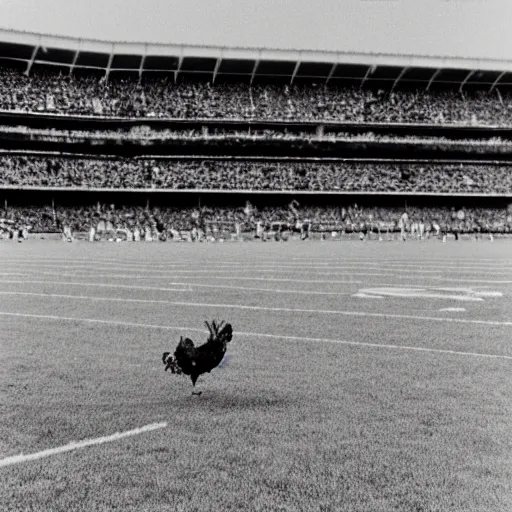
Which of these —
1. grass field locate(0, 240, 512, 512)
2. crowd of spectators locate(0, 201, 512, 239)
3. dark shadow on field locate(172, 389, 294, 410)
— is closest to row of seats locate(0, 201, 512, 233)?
crowd of spectators locate(0, 201, 512, 239)

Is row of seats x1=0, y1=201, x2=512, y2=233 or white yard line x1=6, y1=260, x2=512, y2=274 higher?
row of seats x1=0, y1=201, x2=512, y2=233

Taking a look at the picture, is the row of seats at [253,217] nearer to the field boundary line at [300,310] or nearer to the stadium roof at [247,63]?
the stadium roof at [247,63]

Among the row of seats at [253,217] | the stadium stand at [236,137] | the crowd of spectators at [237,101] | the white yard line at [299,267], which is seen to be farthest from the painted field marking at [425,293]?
the crowd of spectators at [237,101]

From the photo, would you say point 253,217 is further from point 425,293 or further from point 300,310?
point 300,310

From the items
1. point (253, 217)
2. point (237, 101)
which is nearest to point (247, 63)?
point (237, 101)

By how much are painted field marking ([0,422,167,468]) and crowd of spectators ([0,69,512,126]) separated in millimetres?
46245

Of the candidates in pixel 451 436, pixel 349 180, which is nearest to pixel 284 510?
pixel 451 436

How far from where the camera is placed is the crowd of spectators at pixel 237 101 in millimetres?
49406

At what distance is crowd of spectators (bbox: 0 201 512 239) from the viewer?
46312 millimetres

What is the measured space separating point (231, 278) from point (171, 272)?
2179 mm

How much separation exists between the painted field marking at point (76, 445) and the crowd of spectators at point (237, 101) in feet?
152

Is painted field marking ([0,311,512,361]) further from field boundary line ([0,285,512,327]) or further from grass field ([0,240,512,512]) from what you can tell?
field boundary line ([0,285,512,327])

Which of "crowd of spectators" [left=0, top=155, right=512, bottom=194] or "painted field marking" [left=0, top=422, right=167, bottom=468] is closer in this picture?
"painted field marking" [left=0, top=422, right=167, bottom=468]

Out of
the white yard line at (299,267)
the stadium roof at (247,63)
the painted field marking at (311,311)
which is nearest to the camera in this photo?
the painted field marking at (311,311)
